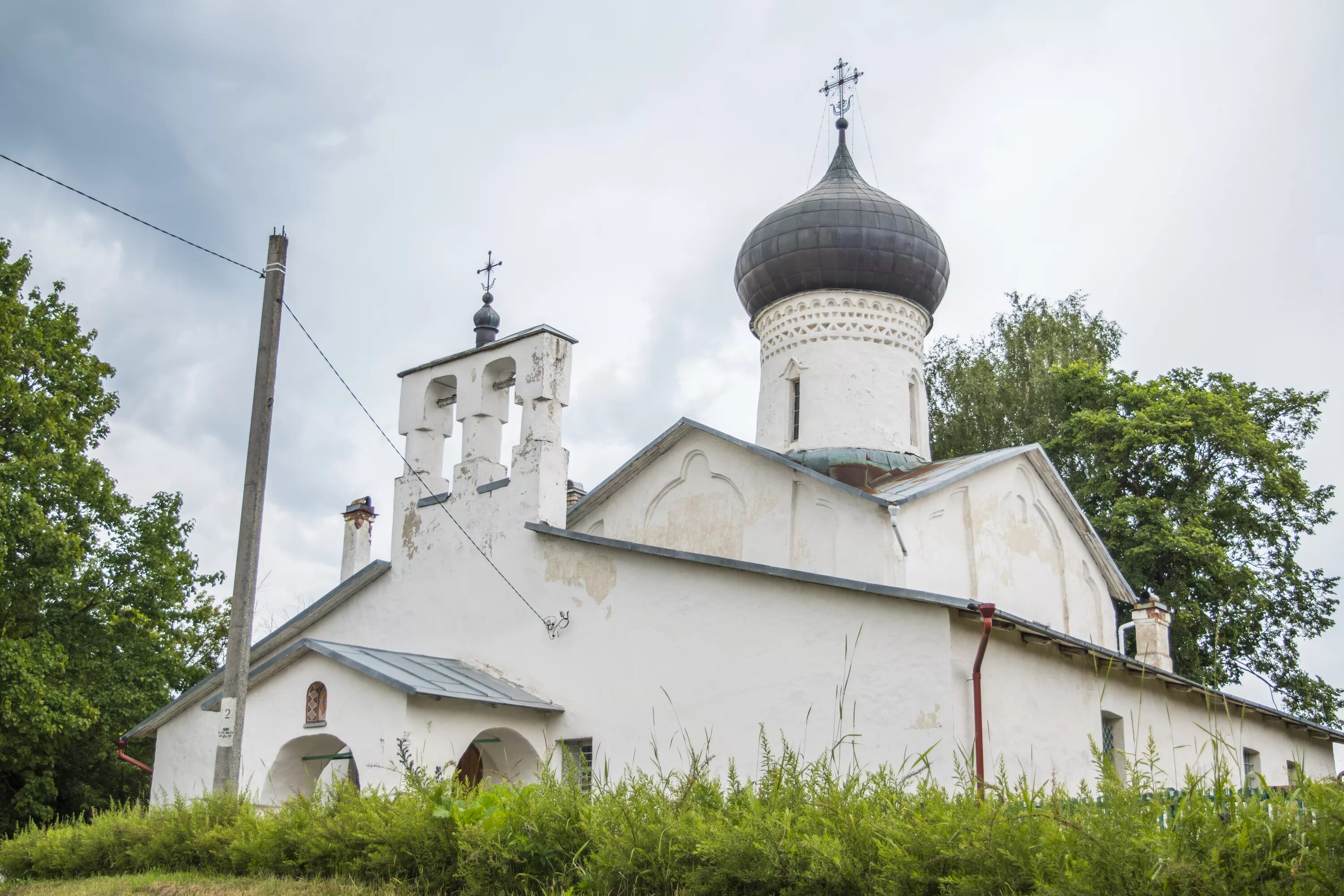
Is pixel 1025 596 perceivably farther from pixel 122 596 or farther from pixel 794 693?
pixel 122 596

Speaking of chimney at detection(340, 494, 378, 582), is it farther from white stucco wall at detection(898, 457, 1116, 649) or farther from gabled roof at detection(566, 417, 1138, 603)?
white stucco wall at detection(898, 457, 1116, 649)

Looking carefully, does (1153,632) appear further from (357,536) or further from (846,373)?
(357,536)

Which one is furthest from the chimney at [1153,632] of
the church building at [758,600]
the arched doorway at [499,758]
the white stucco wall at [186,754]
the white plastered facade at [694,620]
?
the white stucco wall at [186,754]

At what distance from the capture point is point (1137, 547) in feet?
59.8

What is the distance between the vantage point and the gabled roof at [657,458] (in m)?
13.0

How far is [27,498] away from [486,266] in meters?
6.97

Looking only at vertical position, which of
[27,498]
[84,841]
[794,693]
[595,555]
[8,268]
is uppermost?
[8,268]

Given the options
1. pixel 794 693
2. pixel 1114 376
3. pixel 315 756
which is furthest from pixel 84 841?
pixel 1114 376

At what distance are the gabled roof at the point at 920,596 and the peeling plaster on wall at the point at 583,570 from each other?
0.14m

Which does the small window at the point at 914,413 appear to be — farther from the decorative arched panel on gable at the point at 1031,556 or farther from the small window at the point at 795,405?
the decorative arched panel on gable at the point at 1031,556

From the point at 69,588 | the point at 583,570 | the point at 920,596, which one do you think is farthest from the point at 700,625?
the point at 69,588

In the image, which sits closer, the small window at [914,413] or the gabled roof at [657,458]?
the gabled roof at [657,458]

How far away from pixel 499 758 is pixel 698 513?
12.5ft

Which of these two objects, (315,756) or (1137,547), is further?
(1137,547)
